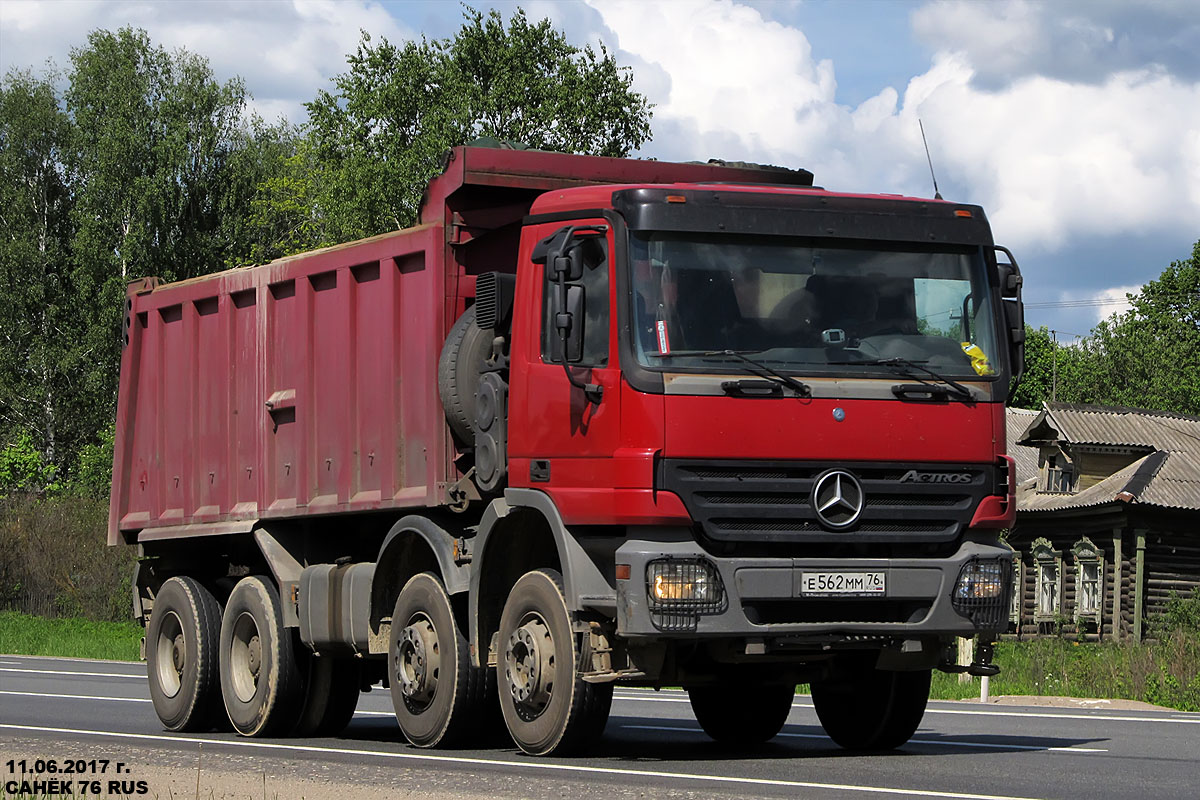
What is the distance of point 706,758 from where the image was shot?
11.5 m

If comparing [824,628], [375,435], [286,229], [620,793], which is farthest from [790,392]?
[286,229]

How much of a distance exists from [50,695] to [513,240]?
11186 millimetres

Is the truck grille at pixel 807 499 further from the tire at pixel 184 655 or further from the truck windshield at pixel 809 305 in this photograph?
the tire at pixel 184 655

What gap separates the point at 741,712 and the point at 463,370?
3.40 meters

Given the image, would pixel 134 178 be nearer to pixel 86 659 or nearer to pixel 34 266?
pixel 34 266

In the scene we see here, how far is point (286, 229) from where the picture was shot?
6222cm

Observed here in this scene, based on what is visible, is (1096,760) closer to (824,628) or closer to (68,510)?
(824,628)

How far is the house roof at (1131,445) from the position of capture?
136ft

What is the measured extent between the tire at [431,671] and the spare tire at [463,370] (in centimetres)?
106

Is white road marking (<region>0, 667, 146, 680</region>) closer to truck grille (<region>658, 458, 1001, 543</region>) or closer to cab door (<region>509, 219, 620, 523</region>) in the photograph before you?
cab door (<region>509, 219, 620, 523</region>)

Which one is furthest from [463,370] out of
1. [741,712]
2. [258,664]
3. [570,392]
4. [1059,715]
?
[1059,715]

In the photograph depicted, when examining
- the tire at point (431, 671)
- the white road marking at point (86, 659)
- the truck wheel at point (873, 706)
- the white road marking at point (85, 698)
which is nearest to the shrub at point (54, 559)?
the white road marking at point (86, 659)

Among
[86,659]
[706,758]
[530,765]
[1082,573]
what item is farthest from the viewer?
[1082,573]

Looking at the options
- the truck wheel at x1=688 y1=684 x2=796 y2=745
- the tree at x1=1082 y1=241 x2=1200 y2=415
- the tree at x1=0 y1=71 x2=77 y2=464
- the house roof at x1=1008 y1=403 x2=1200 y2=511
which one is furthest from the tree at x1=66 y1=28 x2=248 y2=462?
the truck wheel at x1=688 y1=684 x2=796 y2=745
